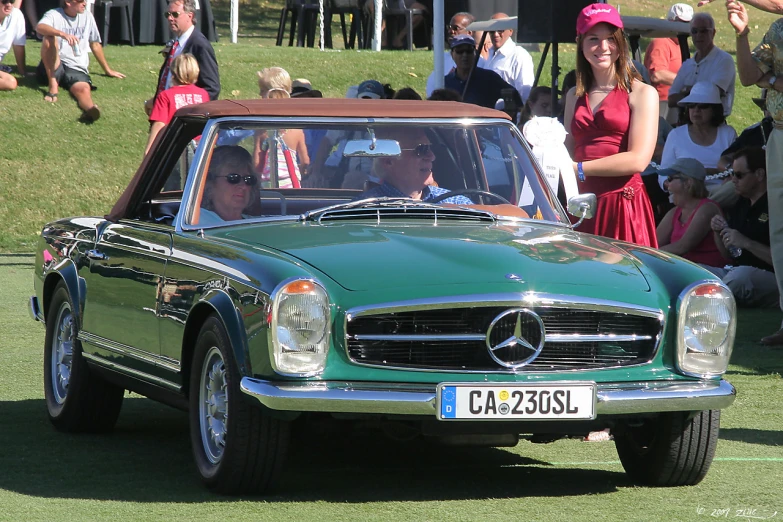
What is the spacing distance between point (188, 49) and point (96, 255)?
23.5 feet

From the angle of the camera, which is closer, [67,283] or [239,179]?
[239,179]

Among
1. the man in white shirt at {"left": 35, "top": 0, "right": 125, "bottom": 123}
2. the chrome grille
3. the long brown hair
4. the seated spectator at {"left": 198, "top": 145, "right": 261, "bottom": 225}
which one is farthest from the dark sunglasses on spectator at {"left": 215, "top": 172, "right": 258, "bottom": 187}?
the man in white shirt at {"left": 35, "top": 0, "right": 125, "bottom": 123}

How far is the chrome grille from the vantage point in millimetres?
4770

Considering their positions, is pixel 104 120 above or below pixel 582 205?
below

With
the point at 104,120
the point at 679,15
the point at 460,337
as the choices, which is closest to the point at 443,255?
the point at 460,337

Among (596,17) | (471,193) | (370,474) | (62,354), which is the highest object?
(596,17)

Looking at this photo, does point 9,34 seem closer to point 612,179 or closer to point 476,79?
point 476,79

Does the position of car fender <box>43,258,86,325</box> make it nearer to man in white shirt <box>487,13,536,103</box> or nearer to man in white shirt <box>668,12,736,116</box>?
man in white shirt <box>668,12,736,116</box>

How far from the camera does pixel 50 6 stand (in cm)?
2233

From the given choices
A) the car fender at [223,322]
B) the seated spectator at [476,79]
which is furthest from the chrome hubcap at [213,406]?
the seated spectator at [476,79]

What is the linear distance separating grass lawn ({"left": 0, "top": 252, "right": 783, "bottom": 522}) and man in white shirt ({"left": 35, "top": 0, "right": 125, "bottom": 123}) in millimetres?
12558

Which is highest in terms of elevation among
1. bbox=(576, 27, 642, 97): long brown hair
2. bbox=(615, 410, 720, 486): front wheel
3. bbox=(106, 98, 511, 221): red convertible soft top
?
bbox=(576, 27, 642, 97): long brown hair

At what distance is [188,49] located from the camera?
43.6 ft

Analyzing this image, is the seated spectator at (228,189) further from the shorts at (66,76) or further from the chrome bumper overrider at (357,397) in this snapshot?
the shorts at (66,76)
